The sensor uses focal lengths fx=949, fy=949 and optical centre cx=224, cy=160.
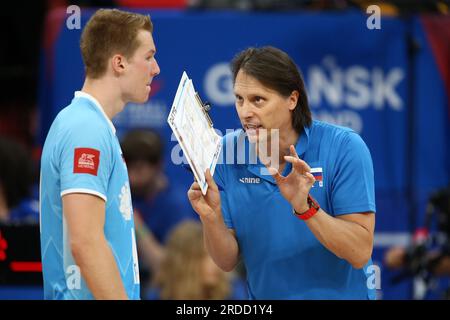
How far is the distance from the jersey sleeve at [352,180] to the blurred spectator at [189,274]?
188 centimetres

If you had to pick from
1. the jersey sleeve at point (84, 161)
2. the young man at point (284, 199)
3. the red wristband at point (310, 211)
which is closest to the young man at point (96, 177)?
the jersey sleeve at point (84, 161)

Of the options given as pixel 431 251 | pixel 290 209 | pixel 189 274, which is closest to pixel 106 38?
pixel 290 209

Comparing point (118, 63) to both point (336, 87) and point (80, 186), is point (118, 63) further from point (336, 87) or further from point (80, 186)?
point (336, 87)

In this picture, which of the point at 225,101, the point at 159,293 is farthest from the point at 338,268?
the point at 225,101

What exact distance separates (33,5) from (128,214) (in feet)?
19.2

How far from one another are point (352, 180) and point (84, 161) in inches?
41.5

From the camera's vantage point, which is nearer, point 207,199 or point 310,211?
point 310,211

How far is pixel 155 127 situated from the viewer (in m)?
6.62

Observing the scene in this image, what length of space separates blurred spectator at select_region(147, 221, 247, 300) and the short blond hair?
214cm

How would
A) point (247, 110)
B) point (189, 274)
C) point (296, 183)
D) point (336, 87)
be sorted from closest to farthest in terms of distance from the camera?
point (296, 183) < point (247, 110) < point (189, 274) < point (336, 87)

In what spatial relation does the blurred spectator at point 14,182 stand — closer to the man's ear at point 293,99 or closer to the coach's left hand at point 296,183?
the man's ear at point 293,99

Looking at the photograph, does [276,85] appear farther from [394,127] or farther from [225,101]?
[394,127]

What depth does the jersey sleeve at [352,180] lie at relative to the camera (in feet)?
12.1

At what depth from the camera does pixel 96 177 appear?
3375 mm
